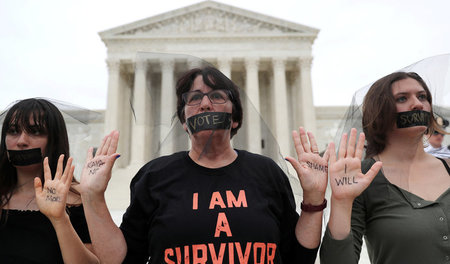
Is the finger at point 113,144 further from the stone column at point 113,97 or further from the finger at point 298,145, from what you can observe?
the stone column at point 113,97

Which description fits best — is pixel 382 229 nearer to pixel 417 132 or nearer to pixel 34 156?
pixel 417 132

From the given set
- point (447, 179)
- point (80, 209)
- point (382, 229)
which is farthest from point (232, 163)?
point (447, 179)

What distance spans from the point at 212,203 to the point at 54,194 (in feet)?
4.92


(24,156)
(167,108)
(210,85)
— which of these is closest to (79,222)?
(24,156)

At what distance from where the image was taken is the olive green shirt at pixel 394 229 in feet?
8.77

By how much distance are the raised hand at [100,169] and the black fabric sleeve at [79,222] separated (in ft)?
2.44

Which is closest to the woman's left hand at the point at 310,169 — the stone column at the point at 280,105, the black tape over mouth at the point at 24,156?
the black tape over mouth at the point at 24,156

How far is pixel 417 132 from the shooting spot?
3109 mm

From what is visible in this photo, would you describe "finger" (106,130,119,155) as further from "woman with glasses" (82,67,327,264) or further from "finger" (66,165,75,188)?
"finger" (66,165,75,188)

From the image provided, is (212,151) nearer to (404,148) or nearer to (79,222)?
(79,222)

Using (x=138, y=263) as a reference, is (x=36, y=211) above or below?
above

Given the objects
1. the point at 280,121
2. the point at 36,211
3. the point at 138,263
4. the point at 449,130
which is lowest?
the point at 280,121

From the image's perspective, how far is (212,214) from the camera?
253 cm

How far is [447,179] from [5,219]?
13.8 feet
